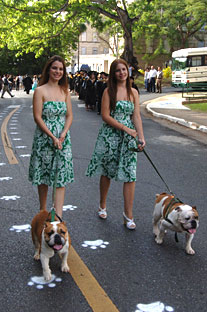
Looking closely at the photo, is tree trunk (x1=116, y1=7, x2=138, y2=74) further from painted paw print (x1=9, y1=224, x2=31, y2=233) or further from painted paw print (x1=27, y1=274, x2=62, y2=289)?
painted paw print (x1=27, y1=274, x2=62, y2=289)

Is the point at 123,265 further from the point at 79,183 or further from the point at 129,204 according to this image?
the point at 79,183

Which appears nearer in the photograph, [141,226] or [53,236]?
[53,236]

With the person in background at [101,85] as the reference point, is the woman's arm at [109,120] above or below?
below

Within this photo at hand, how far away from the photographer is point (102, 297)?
3.20m

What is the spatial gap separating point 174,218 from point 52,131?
144 centimetres

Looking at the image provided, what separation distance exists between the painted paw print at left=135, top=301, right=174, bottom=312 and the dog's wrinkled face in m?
0.85

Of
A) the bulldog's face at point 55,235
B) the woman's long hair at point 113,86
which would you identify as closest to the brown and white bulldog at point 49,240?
the bulldog's face at point 55,235

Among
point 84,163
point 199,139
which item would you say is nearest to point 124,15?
point 199,139

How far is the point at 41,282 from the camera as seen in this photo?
3.44 meters

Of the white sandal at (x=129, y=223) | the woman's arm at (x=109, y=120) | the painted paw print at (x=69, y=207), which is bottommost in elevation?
the painted paw print at (x=69, y=207)

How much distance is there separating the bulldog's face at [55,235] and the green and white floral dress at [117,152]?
144 cm

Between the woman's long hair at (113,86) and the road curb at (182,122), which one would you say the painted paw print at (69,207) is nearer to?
the woman's long hair at (113,86)

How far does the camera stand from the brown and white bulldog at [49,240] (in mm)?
3277

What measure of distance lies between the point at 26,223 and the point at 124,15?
3162 cm
